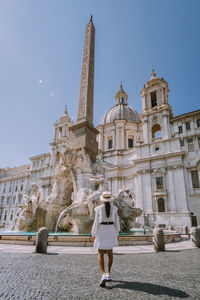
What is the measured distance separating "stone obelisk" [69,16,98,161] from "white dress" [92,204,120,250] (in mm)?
9351

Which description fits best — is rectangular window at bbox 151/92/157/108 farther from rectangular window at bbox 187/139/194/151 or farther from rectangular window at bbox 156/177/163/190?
rectangular window at bbox 156/177/163/190

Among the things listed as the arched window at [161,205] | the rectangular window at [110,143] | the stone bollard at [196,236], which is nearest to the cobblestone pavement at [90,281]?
the stone bollard at [196,236]

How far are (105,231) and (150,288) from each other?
108 centimetres

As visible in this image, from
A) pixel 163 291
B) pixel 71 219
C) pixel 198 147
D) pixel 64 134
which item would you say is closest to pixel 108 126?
pixel 64 134

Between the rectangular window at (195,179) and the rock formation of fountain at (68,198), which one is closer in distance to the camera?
the rock formation of fountain at (68,198)

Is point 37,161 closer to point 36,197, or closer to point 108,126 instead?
point 108,126

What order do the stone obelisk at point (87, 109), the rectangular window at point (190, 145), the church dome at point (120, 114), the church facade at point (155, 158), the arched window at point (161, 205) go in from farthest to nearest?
the church dome at point (120, 114), the rectangular window at point (190, 145), the arched window at point (161, 205), the church facade at point (155, 158), the stone obelisk at point (87, 109)

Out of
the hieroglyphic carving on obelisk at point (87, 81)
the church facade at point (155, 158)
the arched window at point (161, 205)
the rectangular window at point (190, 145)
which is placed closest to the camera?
the hieroglyphic carving on obelisk at point (87, 81)

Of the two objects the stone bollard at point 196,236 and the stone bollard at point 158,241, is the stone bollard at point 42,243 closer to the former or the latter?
the stone bollard at point 158,241

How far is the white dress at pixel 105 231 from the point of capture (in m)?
3.25

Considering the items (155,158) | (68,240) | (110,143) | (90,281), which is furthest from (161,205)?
(90,281)

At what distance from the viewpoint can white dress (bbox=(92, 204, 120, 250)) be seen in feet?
10.7

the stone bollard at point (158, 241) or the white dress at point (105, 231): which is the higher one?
the white dress at point (105, 231)

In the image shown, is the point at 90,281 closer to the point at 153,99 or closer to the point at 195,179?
the point at 195,179
